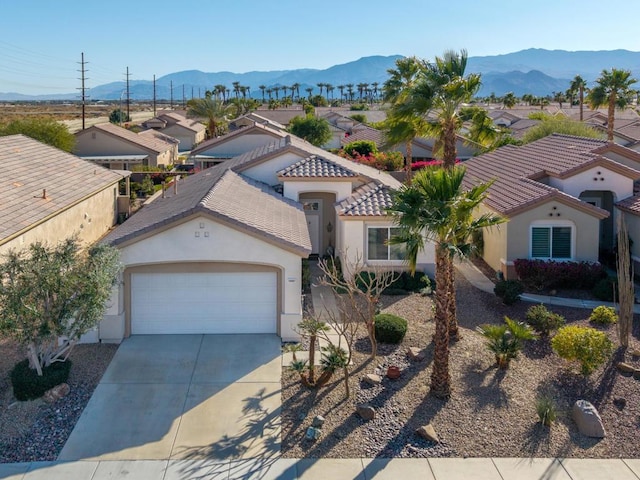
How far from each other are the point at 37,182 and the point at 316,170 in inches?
451

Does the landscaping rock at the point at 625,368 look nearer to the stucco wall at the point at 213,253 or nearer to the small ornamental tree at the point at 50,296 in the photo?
the stucco wall at the point at 213,253

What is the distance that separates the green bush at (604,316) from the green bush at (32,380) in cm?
1521

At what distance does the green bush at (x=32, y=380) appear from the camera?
44.9 feet

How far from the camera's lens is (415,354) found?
16078mm

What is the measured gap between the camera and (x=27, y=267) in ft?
44.0

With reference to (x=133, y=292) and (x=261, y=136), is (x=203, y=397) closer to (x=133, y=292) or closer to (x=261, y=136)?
A: (x=133, y=292)

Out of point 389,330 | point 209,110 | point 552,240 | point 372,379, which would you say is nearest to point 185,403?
point 372,379

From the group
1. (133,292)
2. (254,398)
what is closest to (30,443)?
(254,398)

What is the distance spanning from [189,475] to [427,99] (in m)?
11.6

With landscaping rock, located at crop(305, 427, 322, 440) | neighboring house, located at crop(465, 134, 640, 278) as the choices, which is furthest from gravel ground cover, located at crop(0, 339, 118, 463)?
neighboring house, located at crop(465, 134, 640, 278)

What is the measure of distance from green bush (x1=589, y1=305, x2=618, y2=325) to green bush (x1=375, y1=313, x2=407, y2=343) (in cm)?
642

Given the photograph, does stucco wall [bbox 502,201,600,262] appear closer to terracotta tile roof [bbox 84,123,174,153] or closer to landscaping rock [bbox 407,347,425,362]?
landscaping rock [bbox 407,347,425,362]

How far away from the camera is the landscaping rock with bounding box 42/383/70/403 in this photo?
13719mm

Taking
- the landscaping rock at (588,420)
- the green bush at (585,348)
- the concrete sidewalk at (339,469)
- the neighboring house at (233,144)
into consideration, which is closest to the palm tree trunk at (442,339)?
the concrete sidewalk at (339,469)
